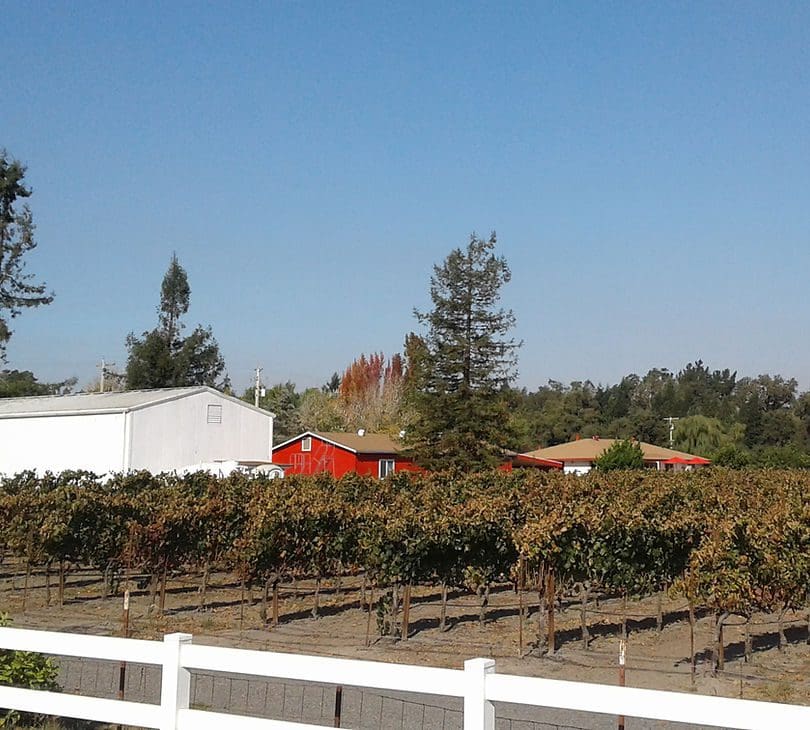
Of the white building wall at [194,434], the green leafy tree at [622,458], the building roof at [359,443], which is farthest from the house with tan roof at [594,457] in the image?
the white building wall at [194,434]

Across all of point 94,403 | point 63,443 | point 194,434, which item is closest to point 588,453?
point 194,434

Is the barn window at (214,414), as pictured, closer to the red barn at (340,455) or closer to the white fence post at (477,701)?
the red barn at (340,455)

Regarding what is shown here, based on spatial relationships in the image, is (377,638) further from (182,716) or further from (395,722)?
(182,716)

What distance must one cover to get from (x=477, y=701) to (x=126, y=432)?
33.9 m

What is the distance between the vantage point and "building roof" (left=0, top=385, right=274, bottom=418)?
3772cm

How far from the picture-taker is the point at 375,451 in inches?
2235

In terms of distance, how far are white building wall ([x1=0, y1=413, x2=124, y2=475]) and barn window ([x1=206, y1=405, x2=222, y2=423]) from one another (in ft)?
15.2

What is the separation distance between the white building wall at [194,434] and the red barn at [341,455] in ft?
39.2

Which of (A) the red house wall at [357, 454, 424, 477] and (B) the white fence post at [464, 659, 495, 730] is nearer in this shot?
(B) the white fence post at [464, 659, 495, 730]

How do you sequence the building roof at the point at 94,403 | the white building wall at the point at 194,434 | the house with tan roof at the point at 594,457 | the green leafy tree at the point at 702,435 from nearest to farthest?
the white building wall at the point at 194,434, the building roof at the point at 94,403, the house with tan roof at the point at 594,457, the green leafy tree at the point at 702,435

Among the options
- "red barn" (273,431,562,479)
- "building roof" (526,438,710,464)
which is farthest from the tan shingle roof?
"building roof" (526,438,710,464)

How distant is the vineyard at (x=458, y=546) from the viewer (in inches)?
504

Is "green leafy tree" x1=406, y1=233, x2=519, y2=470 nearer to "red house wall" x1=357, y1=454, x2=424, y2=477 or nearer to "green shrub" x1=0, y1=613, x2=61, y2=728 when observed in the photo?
"red house wall" x1=357, y1=454, x2=424, y2=477

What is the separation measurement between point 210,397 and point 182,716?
36.4 meters
